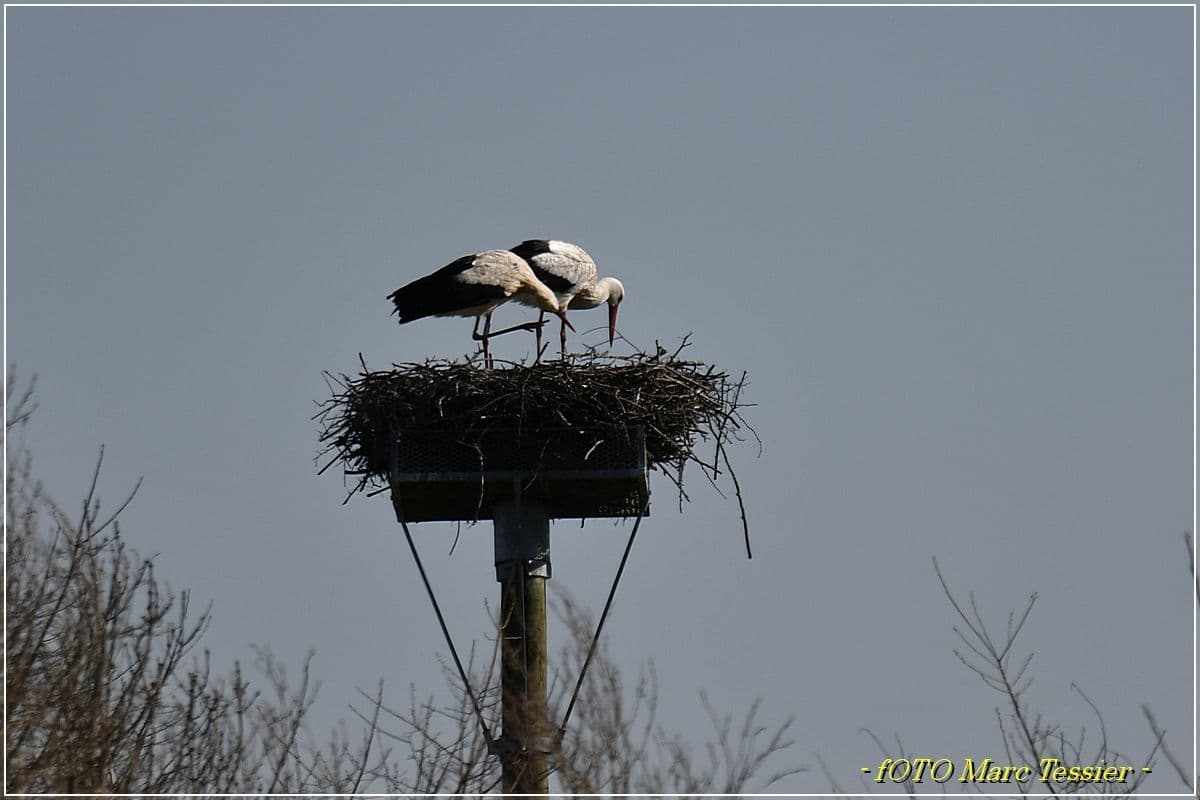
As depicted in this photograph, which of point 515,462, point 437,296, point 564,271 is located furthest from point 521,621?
point 564,271

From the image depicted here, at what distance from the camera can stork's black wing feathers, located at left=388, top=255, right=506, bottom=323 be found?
13398mm

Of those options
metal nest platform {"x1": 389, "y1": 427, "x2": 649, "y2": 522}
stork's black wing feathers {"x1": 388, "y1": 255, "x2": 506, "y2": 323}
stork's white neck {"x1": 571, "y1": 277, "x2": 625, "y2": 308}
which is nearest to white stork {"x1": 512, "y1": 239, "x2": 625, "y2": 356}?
stork's white neck {"x1": 571, "y1": 277, "x2": 625, "y2": 308}

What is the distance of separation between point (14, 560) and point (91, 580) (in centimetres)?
126

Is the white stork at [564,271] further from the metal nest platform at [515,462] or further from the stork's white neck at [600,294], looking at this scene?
the metal nest platform at [515,462]

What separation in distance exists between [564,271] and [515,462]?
3.97 meters

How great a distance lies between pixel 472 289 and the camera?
536 inches

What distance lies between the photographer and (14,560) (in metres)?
10.8

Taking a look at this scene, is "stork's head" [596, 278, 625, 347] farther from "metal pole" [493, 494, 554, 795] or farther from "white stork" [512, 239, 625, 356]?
"metal pole" [493, 494, 554, 795]

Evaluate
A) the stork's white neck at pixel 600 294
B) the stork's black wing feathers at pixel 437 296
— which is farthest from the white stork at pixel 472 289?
the stork's white neck at pixel 600 294

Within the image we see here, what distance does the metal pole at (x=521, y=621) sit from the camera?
1079 cm

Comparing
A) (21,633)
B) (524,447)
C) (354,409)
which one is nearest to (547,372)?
(524,447)

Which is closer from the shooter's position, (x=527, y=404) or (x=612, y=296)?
(x=527, y=404)

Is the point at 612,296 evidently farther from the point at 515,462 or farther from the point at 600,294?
the point at 515,462

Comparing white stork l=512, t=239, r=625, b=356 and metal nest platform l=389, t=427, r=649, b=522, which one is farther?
white stork l=512, t=239, r=625, b=356
